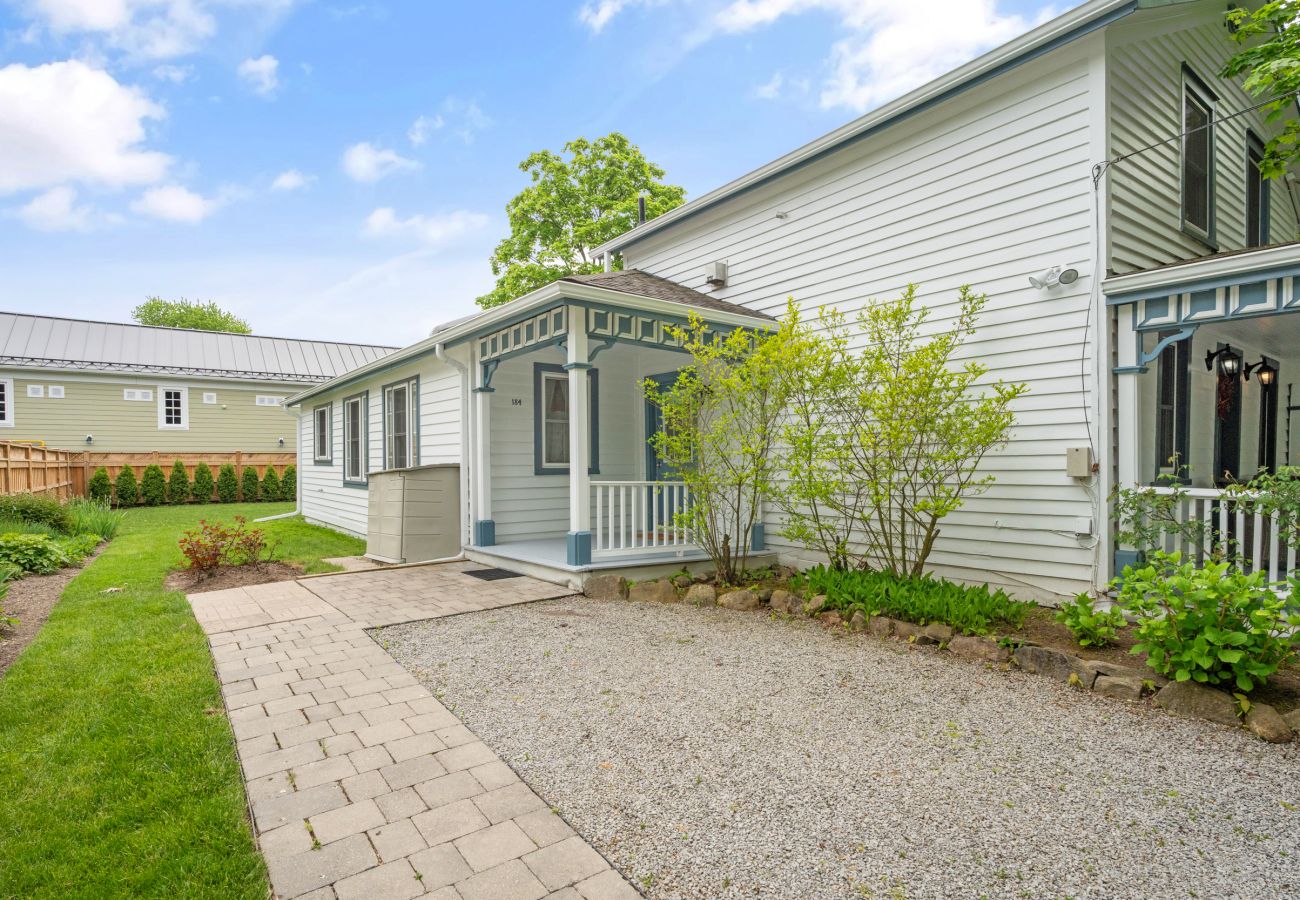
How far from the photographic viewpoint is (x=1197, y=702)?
3.16m

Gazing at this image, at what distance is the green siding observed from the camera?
1728 cm

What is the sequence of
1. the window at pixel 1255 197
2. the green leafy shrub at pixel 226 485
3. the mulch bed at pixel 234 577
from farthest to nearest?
the green leafy shrub at pixel 226 485
the window at pixel 1255 197
the mulch bed at pixel 234 577

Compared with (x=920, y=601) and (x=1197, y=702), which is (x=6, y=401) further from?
(x=1197, y=702)

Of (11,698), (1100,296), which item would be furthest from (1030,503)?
(11,698)

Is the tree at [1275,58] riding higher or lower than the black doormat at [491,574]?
higher

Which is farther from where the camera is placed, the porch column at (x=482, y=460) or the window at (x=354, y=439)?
the window at (x=354, y=439)

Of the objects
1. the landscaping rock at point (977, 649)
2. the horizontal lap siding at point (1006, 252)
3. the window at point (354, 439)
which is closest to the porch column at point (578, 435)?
the horizontal lap siding at point (1006, 252)

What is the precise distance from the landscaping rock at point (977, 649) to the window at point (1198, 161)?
4.46m

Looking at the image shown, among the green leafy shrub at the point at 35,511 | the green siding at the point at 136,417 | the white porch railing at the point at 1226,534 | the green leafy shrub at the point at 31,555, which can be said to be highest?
the green siding at the point at 136,417

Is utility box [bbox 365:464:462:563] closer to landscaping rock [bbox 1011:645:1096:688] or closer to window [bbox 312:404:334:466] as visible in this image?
window [bbox 312:404:334:466]

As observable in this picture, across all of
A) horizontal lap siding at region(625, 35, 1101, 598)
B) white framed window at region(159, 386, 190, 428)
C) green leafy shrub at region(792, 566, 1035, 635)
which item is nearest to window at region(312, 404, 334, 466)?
white framed window at region(159, 386, 190, 428)

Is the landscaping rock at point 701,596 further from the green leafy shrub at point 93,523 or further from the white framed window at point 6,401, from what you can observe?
the white framed window at point 6,401

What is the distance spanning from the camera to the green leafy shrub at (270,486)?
17.5 metres

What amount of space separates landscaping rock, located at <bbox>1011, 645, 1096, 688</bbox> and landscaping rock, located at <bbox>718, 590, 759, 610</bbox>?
200 centimetres
